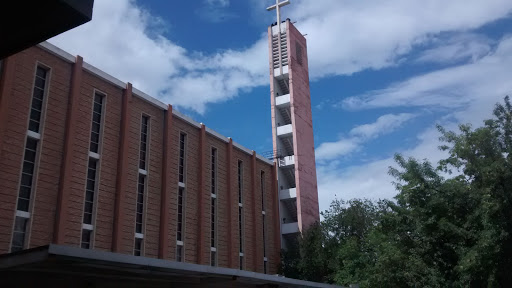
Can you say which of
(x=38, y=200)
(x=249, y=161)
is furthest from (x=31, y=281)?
(x=249, y=161)

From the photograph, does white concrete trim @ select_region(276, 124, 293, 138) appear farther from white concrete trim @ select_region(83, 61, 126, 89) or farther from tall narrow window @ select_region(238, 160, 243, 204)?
white concrete trim @ select_region(83, 61, 126, 89)

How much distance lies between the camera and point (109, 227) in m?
23.0

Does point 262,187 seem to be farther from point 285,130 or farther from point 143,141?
point 143,141

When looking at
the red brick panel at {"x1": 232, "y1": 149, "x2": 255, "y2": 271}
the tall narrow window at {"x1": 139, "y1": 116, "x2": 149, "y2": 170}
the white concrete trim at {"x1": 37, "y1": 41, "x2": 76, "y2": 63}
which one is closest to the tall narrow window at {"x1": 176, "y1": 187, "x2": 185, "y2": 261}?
the tall narrow window at {"x1": 139, "y1": 116, "x2": 149, "y2": 170}

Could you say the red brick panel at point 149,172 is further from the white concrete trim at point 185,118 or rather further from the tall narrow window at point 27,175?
the tall narrow window at point 27,175

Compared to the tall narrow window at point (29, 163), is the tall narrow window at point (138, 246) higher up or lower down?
lower down

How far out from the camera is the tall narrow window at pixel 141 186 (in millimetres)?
24938

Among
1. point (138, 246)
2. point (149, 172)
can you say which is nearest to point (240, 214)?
point (149, 172)

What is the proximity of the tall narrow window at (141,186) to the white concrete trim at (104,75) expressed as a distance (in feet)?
8.37

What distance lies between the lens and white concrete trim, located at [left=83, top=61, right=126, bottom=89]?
23373 mm

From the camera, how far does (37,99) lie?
20922mm

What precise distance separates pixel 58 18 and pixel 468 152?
1950 cm

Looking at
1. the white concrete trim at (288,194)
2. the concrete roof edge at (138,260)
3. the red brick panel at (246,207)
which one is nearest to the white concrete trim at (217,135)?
the red brick panel at (246,207)

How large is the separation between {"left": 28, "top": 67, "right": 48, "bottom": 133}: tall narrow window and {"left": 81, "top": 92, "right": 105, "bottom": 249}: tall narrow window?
289 cm
